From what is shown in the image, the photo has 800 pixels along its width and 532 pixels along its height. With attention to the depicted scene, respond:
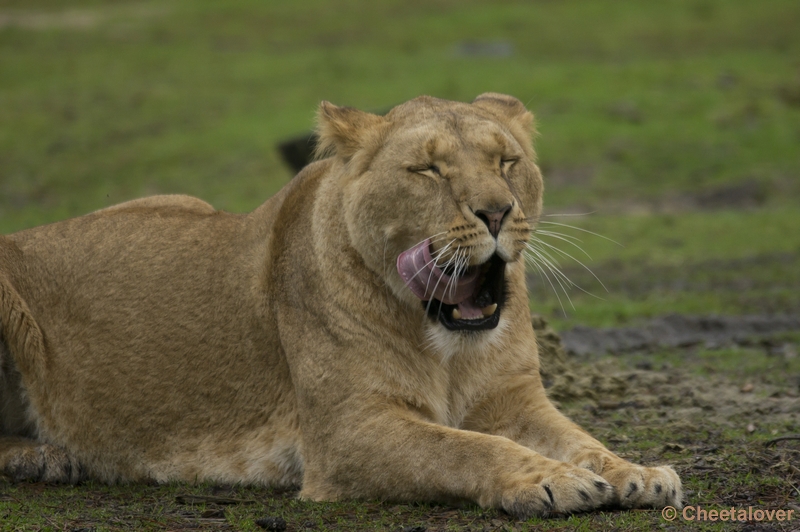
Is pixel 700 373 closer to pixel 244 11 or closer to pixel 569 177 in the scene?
pixel 569 177

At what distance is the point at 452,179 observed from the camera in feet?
13.9

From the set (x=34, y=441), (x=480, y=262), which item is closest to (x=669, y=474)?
(x=480, y=262)

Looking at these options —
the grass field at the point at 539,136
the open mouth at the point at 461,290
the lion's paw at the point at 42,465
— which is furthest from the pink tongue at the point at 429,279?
the lion's paw at the point at 42,465

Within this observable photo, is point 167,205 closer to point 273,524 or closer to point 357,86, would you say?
point 273,524

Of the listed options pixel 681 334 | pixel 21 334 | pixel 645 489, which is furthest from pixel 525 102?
pixel 645 489

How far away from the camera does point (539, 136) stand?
5.11 metres

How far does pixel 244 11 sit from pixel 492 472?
3052 cm

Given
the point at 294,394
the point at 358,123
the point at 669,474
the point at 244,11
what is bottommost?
the point at 669,474

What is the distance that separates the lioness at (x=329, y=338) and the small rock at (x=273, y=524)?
1.42 feet

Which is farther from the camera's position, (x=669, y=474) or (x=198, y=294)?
(x=198, y=294)

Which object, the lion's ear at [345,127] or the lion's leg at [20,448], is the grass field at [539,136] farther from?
the lion's ear at [345,127]

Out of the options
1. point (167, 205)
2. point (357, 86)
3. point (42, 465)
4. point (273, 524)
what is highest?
point (357, 86)

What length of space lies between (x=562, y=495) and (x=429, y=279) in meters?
0.94

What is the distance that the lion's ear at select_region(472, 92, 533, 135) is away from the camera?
488cm
